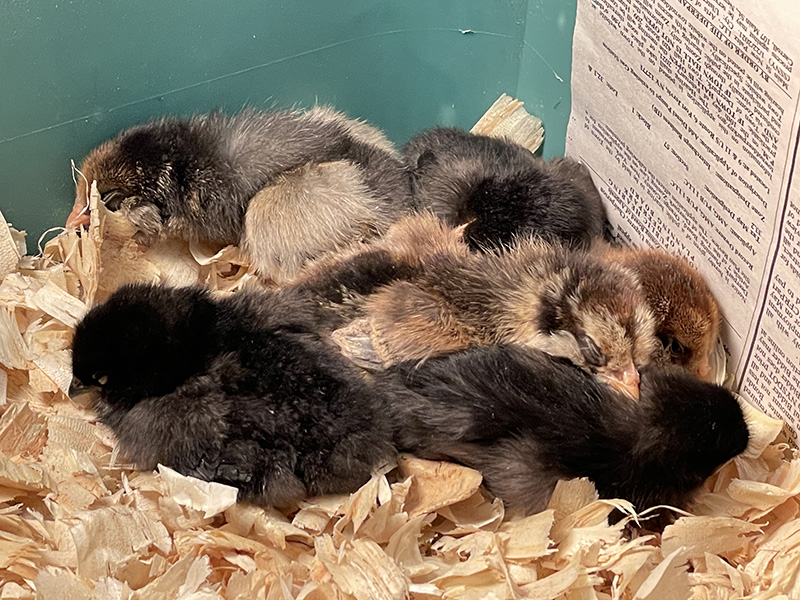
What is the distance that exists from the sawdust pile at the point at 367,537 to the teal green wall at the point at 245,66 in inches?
20.9

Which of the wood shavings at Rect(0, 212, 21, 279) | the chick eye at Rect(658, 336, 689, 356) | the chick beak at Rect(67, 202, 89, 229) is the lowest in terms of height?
the wood shavings at Rect(0, 212, 21, 279)

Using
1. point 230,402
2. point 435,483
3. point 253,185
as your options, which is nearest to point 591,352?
point 435,483

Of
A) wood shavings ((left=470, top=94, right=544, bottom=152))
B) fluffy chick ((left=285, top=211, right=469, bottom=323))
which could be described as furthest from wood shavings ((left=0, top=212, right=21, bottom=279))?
wood shavings ((left=470, top=94, right=544, bottom=152))

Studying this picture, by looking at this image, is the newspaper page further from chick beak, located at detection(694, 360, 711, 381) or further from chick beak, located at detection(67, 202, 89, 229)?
chick beak, located at detection(67, 202, 89, 229)

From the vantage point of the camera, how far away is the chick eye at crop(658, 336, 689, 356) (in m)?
1.47

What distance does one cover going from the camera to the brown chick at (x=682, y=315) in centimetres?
146

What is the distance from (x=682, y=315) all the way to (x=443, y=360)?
1.34 feet

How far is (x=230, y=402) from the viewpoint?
1282mm

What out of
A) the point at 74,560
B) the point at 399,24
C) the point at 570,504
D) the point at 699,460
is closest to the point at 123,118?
the point at 399,24

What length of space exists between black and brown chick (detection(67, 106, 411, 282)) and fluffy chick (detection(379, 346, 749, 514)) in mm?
476

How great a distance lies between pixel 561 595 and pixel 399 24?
47.3 inches

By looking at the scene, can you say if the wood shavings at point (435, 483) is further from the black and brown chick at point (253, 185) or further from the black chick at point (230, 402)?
the black and brown chick at point (253, 185)

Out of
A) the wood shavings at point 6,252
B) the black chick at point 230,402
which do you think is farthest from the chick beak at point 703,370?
the wood shavings at point 6,252

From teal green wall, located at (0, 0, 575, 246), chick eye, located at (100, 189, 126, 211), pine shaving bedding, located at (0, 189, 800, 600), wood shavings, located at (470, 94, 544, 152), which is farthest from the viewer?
wood shavings, located at (470, 94, 544, 152)
